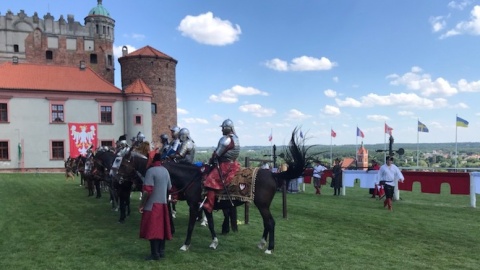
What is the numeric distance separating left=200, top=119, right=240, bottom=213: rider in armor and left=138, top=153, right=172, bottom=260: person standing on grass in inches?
40.1

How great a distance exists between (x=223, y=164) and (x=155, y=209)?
1757 millimetres

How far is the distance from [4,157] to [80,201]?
1001 inches

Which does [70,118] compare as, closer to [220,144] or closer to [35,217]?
[35,217]

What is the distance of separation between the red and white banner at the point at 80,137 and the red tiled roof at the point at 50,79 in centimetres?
352

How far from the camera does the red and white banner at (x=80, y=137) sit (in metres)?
36.8

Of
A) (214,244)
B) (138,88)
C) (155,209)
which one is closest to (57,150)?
(138,88)

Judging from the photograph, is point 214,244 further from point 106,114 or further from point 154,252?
point 106,114

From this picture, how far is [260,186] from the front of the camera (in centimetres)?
753

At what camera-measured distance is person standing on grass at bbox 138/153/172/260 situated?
6.66 m

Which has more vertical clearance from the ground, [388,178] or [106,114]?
[106,114]

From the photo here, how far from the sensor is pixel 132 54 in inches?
1801

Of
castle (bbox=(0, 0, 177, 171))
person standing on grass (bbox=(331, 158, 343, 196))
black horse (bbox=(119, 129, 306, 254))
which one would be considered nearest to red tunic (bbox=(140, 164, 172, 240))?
black horse (bbox=(119, 129, 306, 254))

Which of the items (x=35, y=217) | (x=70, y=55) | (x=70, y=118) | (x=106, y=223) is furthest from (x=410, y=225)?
(x=70, y=55)

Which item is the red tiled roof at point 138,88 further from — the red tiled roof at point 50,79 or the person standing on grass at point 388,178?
the person standing on grass at point 388,178
